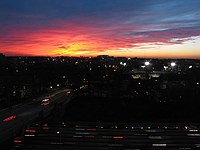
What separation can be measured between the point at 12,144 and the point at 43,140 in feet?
6.10

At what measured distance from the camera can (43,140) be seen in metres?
16.4

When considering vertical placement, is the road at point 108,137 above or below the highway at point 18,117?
above

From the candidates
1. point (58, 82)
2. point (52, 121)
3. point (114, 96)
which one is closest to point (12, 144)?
point (52, 121)

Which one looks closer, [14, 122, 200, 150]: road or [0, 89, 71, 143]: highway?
[14, 122, 200, 150]: road

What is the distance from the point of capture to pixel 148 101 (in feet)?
96.8

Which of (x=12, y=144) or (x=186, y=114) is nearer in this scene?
(x=12, y=144)

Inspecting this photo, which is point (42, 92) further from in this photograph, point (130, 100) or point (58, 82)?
point (130, 100)

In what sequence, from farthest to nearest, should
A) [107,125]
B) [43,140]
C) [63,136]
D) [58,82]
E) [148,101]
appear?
[58,82] < [148,101] < [107,125] < [63,136] < [43,140]

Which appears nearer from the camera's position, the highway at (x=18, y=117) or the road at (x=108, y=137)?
the road at (x=108, y=137)

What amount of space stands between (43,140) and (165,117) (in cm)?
1190

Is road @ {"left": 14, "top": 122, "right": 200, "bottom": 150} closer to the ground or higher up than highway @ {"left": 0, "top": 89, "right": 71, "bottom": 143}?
higher up

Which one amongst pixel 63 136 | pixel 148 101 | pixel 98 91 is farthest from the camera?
pixel 98 91

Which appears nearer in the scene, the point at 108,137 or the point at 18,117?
the point at 108,137

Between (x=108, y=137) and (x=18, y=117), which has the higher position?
(x=108, y=137)
